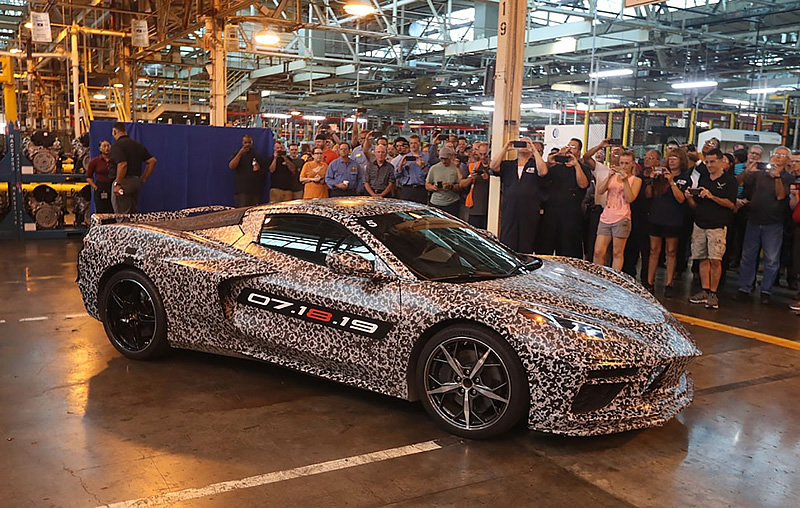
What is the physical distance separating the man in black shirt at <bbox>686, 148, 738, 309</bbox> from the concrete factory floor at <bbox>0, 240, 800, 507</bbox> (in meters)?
2.55

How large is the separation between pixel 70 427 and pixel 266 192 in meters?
8.69

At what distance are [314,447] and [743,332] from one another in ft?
15.8

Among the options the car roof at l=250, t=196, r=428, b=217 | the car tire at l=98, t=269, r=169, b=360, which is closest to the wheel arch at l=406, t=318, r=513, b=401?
the car roof at l=250, t=196, r=428, b=217

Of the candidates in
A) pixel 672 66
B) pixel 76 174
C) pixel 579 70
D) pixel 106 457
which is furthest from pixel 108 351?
pixel 579 70

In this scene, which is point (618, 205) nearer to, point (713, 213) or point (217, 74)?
point (713, 213)

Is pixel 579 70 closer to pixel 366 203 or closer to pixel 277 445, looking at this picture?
pixel 366 203

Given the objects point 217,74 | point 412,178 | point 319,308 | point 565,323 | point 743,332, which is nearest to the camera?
point 565,323

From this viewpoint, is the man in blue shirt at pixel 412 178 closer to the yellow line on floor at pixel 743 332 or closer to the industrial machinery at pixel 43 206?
the yellow line on floor at pixel 743 332

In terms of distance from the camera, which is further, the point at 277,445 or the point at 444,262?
the point at 444,262

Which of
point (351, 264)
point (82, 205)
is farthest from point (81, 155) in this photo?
point (351, 264)

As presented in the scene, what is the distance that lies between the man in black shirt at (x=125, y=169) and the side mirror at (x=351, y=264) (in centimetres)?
769

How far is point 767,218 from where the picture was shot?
27.6 feet

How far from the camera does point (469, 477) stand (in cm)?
361

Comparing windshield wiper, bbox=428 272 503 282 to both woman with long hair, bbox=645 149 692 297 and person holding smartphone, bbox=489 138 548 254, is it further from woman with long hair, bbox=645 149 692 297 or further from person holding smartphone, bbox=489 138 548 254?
woman with long hair, bbox=645 149 692 297
